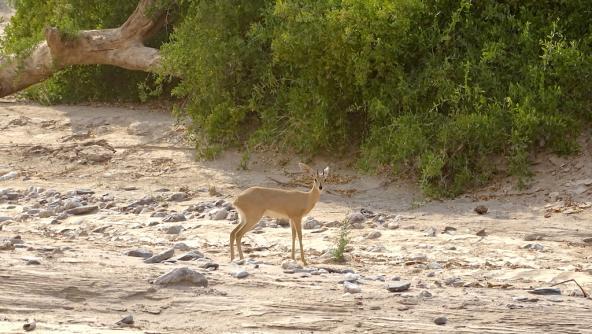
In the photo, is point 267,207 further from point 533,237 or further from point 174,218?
point 533,237

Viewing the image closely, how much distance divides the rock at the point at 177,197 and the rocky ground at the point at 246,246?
0.09 ft

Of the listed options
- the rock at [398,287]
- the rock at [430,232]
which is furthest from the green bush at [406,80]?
the rock at [398,287]

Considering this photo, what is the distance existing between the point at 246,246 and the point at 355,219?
1563 mm

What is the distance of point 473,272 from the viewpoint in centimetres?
973

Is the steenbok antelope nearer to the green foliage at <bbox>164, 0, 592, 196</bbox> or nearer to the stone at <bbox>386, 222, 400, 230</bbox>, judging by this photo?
the stone at <bbox>386, 222, 400, 230</bbox>

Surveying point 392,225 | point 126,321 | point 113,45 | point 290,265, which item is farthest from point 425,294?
point 113,45

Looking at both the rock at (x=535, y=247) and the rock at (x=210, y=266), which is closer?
the rock at (x=210, y=266)

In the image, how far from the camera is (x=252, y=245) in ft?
37.8

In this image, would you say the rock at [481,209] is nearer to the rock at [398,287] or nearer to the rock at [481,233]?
the rock at [481,233]

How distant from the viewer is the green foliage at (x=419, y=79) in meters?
13.8

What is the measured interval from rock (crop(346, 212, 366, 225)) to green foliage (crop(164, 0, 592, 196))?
1.42m

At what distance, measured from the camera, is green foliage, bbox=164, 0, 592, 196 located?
13.8 metres

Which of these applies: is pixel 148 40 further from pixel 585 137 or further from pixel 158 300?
pixel 158 300

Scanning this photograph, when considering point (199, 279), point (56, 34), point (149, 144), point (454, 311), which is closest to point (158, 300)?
point (199, 279)
